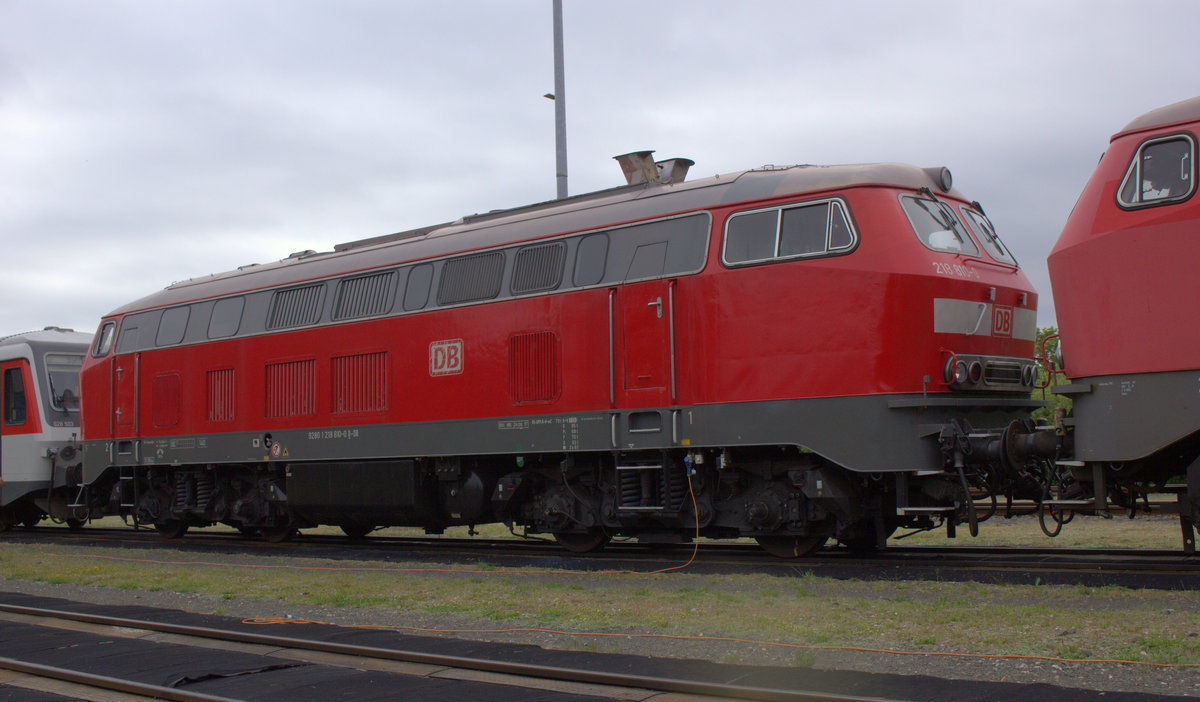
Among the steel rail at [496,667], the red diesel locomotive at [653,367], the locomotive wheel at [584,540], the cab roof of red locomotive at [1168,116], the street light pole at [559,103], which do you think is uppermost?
the street light pole at [559,103]

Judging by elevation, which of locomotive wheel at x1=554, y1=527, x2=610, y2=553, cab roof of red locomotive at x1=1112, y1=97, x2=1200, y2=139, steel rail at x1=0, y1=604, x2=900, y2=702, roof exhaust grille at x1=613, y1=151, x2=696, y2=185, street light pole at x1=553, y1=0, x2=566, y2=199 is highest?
street light pole at x1=553, y1=0, x2=566, y2=199

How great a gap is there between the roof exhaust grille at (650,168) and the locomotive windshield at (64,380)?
13252 millimetres

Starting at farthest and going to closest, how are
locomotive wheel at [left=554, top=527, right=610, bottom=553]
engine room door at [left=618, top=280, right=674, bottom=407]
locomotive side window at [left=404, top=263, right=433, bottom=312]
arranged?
locomotive side window at [left=404, top=263, right=433, bottom=312]
locomotive wheel at [left=554, top=527, right=610, bottom=553]
engine room door at [left=618, top=280, right=674, bottom=407]

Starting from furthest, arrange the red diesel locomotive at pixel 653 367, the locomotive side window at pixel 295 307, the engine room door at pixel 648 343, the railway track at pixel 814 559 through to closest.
Result: the locomotive side window at pixel 295 307 < the engine room door at pixel 648 343 < the red diesel locomotive at pixel 653 367 < the railway track at pixel 814 559

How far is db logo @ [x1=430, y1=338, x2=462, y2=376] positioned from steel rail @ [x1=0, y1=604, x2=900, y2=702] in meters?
5.22

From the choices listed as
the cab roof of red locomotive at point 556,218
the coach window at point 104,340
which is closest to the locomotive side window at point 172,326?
the cab roof of red locomotive at point 556,218

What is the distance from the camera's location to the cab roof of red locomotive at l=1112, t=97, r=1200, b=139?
8211mm

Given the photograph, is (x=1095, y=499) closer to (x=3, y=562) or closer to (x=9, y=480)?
(x=3, y=562)

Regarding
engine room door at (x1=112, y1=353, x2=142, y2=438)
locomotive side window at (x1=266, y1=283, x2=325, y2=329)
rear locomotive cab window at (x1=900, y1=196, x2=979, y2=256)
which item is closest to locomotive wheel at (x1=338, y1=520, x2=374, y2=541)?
locomotive side window at (x1=266, y1=283, x2=325, y2=329)

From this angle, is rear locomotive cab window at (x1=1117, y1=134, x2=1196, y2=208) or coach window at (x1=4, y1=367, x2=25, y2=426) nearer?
rear locomotive cab window at (x1=1117, y1=134, x2=1196, y2=208)

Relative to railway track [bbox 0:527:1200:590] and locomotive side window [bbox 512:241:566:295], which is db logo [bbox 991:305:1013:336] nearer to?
railway track [bbox 0:527:1200:590]

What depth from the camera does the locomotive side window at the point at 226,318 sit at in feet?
53.9

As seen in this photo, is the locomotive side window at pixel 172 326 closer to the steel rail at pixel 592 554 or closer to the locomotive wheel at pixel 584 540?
the steel rail at pixel 592 554

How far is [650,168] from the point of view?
12.8m
